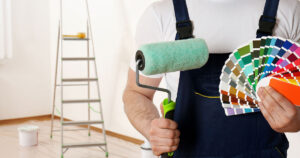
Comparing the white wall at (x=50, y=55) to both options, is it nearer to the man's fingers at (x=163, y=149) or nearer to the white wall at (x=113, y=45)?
the white wall at (x=113, y=45)

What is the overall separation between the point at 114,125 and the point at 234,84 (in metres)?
4.05

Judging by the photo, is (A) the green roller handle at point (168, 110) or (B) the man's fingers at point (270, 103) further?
(A) the green roller handle at point (168, 110)

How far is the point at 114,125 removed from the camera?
16.5ft

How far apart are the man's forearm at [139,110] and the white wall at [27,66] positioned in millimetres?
4969

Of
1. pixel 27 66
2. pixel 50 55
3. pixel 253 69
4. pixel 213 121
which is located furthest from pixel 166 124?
pixel 50 55

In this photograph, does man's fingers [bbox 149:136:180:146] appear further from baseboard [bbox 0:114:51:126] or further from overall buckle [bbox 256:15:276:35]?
baseboard [bbox 0:114:51:126]

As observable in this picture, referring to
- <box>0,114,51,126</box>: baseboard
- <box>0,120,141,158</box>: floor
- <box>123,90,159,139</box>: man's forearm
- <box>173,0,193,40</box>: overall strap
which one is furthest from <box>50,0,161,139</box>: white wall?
<box>173,0,193,40</box>: overall strap

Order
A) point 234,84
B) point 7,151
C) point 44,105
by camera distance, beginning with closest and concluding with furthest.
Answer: point 234,84 → point 7,151 → point 44,105

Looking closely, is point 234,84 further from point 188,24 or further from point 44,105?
point 44,105

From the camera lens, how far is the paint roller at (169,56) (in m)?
0.85

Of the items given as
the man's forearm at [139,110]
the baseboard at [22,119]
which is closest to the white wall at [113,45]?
the baseboard at [22,119]

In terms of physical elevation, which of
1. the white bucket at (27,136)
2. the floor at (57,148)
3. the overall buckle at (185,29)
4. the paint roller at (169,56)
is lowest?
the floor at (57,148)

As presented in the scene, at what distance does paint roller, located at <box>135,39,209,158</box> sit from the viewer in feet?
2.78

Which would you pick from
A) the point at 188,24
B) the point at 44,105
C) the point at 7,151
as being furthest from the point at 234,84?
the point at 44,105
